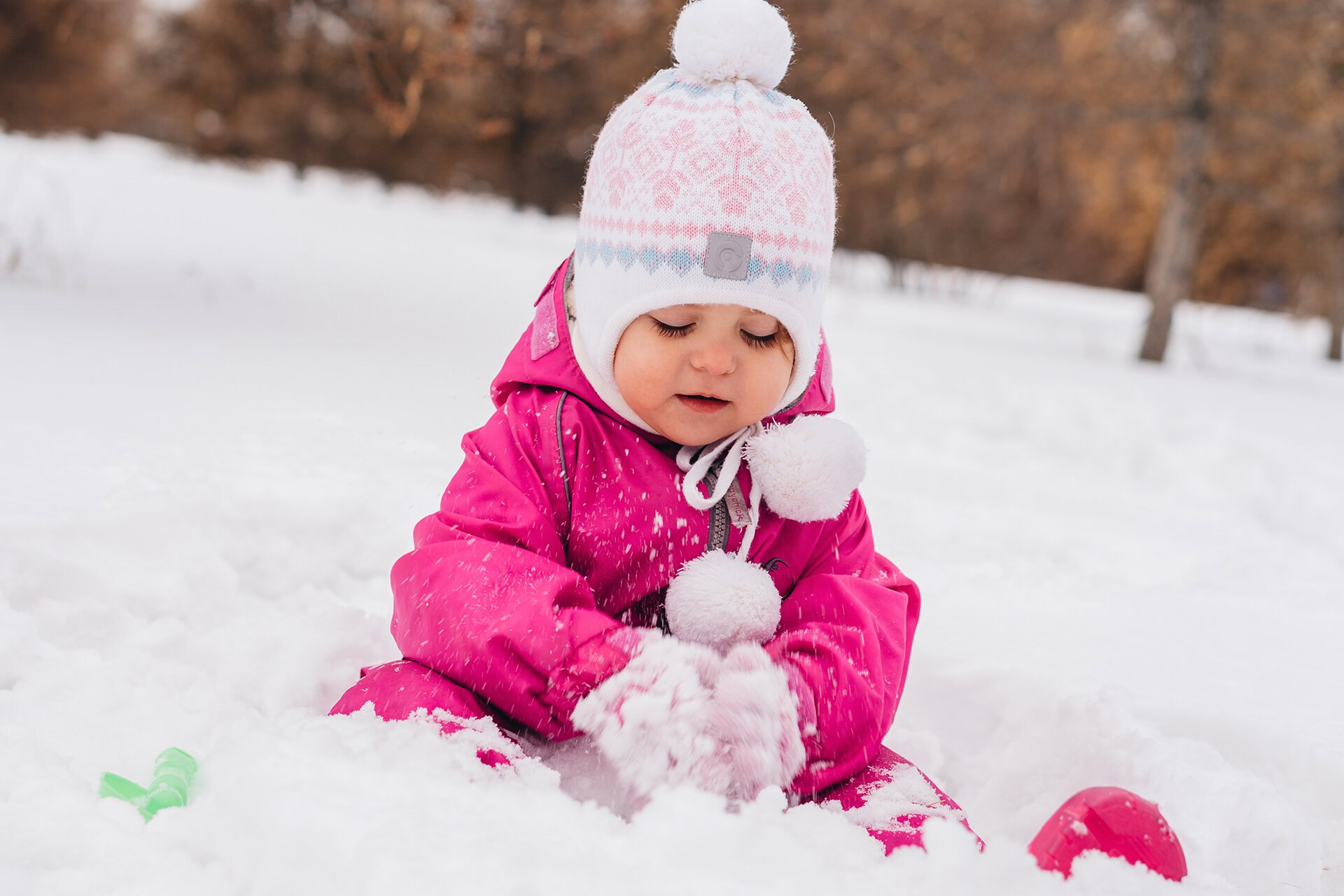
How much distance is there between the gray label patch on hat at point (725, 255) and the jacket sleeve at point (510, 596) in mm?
375

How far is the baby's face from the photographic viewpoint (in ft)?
5.45

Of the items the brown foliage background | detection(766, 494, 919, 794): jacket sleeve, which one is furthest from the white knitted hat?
the brown foliage background

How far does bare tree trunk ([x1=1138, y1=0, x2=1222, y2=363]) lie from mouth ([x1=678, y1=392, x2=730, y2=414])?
23.0 ft

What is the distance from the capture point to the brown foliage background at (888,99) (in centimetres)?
562

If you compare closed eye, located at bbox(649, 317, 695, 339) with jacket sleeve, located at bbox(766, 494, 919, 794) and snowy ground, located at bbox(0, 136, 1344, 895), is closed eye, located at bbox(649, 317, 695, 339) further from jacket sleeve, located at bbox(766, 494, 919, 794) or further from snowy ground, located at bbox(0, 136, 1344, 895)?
snowy ground, located at bbox(0, 136, 1344, 895)

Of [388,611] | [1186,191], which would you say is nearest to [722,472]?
[388,611]

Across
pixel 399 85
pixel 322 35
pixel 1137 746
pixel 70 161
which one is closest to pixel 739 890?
pixel 1137 746

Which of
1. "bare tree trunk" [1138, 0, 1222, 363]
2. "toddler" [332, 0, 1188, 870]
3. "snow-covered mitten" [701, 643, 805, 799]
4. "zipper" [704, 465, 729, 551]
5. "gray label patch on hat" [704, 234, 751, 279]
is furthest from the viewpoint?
"bare tree trunk" [1138, 0, 1222, 363]

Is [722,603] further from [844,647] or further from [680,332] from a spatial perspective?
[680,332]

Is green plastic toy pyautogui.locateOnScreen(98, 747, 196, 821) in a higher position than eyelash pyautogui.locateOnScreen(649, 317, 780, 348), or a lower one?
lower

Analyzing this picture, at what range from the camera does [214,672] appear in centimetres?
183

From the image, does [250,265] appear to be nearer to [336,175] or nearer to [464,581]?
[464,581]

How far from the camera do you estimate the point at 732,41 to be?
1.72 meters

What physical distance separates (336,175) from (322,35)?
18.2m
